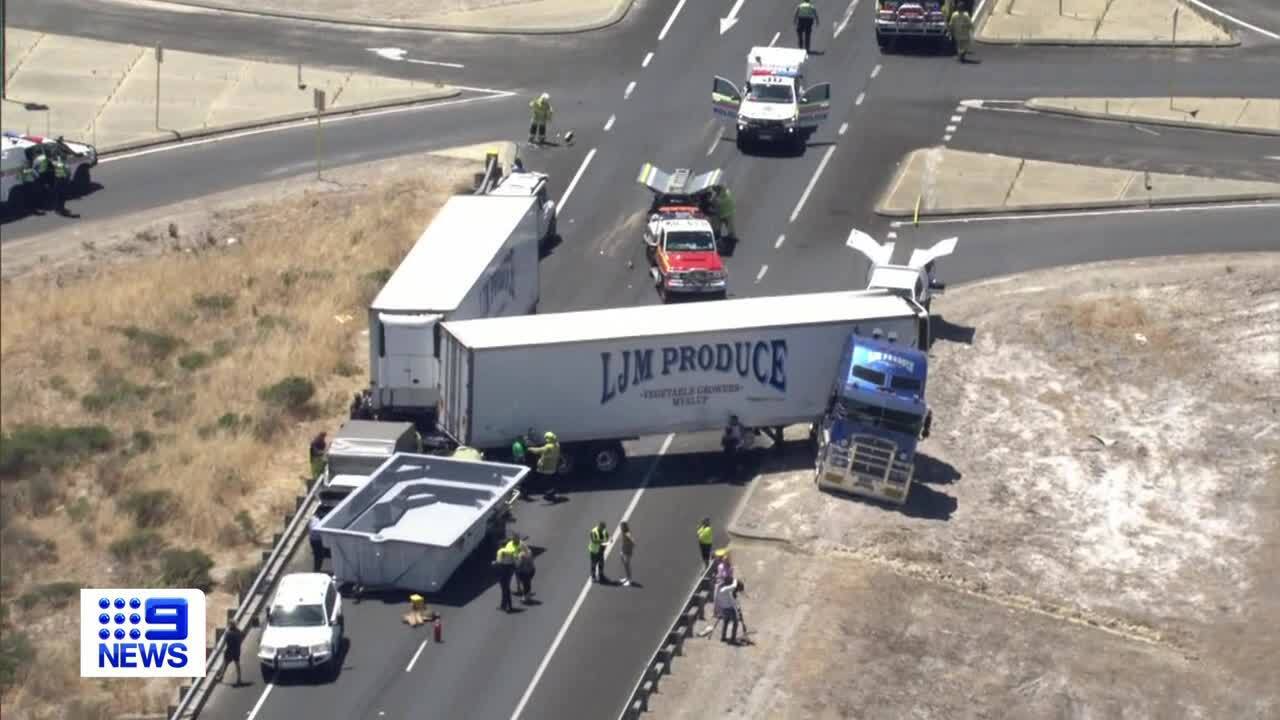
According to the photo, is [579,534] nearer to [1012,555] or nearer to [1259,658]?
[1012,555]

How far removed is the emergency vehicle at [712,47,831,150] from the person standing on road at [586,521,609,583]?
28.1 meters

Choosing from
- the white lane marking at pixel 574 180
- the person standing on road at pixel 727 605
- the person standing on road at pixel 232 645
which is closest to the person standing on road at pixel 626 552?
the person standing on road at pixel 727 605

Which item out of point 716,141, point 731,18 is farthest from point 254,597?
point 731,18

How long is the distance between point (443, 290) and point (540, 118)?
20512mm

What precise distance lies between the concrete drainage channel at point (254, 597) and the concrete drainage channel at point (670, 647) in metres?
8.43

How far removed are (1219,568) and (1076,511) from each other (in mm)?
4017

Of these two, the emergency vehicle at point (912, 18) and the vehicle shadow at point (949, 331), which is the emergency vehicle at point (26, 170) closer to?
the vehicle shadow at point (949, 331)

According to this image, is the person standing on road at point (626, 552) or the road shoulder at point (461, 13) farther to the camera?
the road shoulder at point (461, 13)

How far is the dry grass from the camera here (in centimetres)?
4722

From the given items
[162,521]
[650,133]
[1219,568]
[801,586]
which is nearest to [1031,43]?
[650,133]

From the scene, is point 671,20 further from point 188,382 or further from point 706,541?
point 706,541

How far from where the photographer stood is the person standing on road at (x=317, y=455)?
54.2 m

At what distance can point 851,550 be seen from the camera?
54.0 metres

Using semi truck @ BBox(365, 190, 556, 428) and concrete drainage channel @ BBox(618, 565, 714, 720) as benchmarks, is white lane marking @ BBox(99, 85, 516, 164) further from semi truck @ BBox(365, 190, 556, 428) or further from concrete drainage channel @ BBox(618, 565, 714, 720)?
concrete drainage channel @ BBox(618, 565, 714, 720)
